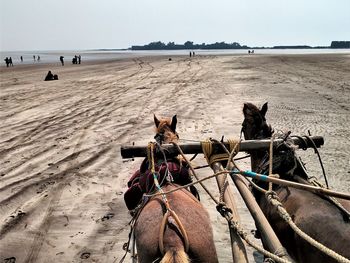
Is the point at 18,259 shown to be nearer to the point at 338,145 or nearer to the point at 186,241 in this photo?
the point at 186,241

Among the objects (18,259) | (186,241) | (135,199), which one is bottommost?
(18,259)

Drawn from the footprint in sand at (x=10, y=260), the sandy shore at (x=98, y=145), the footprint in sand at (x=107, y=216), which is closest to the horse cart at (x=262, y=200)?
the sandy shore at (x=98, y=145)

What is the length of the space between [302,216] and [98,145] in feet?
23.0

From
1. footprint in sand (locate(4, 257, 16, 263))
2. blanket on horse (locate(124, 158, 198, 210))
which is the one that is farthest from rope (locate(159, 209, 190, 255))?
footprint in sand (locate(4, 257, 16, 263))

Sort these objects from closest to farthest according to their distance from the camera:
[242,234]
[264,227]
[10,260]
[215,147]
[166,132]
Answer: [242,234] → [264,227] → [215,147] → [10,260] → [166,132]

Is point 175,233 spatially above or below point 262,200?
above

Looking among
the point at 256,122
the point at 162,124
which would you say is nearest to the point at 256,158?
the point at 256,122

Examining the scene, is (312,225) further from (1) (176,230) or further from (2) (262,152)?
(2) (262,152)

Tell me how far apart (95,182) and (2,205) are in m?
1.75

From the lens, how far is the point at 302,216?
3.36 metres

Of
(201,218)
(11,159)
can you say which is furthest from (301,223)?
(11,159)

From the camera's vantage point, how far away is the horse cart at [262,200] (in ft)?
8.89

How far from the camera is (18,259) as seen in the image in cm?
466

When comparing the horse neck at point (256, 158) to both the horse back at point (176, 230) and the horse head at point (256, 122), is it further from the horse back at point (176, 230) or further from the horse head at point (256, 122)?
the horse back at point (176, 230)
